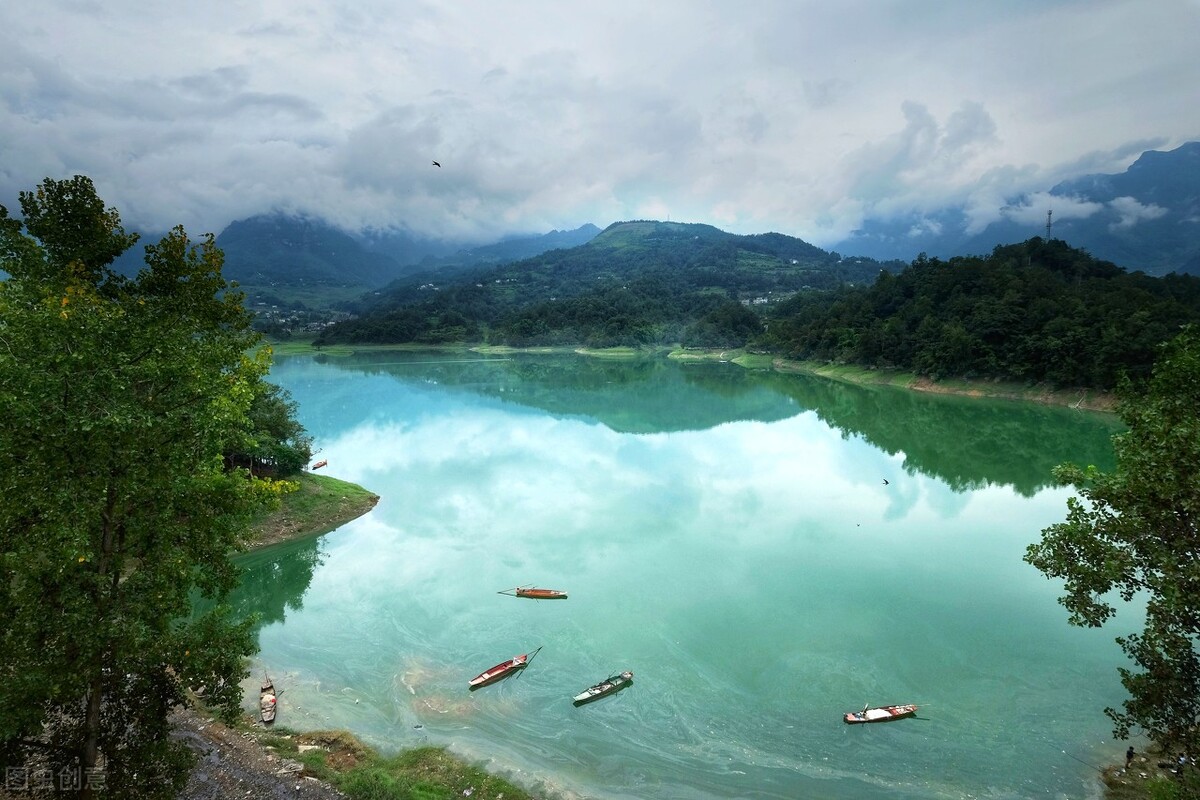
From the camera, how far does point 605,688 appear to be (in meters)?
12.4

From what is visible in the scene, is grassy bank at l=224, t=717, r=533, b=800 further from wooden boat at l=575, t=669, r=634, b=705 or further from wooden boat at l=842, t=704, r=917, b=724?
wooden boat at l=842, t=704, r=917, b=724

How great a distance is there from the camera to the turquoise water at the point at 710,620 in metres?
10.7

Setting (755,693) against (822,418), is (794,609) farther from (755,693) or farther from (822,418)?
(822,418)

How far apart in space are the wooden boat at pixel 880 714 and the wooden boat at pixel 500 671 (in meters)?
6.46

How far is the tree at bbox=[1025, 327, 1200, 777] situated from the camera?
7.49m

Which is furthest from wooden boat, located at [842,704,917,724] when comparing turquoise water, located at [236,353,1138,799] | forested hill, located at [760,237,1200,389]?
forested hill, located at [760,237,1200,389]

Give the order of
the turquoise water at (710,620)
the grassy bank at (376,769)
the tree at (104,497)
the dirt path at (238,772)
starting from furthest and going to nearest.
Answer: the turquoise water at (710,620)
the grassy bank at (376,769)
the dirt path at (238,772)
the tree at (104,497)

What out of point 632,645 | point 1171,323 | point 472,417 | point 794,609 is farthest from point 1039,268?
point 632,645

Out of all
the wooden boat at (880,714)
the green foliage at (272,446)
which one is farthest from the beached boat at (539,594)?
the green foliage at (272,446)

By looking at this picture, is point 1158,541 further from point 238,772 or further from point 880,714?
point 238,772

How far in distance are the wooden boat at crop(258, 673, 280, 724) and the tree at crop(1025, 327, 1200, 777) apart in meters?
13.2

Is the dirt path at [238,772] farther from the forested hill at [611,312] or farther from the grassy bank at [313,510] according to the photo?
the forested hill at [611,312]

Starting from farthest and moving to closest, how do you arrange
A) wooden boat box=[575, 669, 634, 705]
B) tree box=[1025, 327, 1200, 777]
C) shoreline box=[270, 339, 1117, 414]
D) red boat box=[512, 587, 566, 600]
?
shoreline box=[270, 339, 1117, 414], red boat box=[512, 587, 566, 600], wooden boat box=[575, 669, 634, 705], tree box=[1025, 327, 1200, 777]

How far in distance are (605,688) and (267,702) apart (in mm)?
6389
